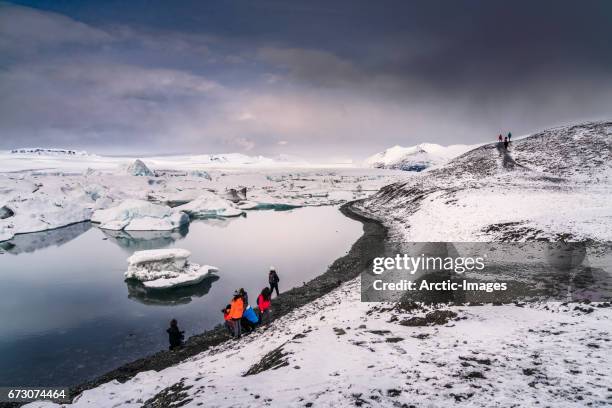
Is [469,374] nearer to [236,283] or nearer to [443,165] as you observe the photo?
[236,283]

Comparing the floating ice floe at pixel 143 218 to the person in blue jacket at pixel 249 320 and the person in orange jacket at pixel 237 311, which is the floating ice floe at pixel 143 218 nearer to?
the person in blue jacket at pixel 249 320

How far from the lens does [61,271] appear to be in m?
31.2

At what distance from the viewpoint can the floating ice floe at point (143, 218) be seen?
5184cm

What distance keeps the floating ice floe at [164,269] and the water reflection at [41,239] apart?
80.3 ft

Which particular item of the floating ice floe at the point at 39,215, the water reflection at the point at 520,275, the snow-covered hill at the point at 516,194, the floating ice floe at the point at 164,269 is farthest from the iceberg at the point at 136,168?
the water reflection at the point at 520,275

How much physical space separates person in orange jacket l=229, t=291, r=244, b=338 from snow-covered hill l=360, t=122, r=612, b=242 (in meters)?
18.9

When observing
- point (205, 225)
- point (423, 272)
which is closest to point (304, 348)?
point (423, 272)

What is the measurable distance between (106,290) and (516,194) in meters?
38.3

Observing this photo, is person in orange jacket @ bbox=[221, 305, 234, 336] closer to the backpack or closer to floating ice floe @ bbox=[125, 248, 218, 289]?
the backpack

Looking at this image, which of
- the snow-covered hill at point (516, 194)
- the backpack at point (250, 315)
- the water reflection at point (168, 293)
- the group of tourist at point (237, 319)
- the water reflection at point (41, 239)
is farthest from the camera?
the water reflection at point (41, 239)

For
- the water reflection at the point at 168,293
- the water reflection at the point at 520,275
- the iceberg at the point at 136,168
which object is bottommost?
the water reflection at the point at 168,293

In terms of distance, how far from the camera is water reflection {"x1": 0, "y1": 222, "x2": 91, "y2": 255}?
4209 centimetres

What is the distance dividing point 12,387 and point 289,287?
15400mm

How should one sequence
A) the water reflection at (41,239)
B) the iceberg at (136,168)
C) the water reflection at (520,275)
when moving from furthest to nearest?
the iceberg at (136,168) < the water reflection at (41,239) < the water reflection at (520,275)
